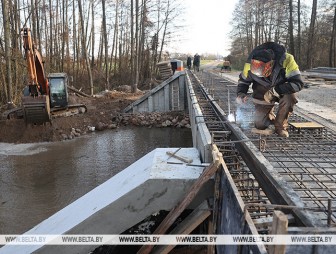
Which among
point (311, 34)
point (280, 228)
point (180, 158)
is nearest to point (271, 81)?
point (180, 158)

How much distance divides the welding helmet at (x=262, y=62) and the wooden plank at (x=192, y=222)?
2300mm

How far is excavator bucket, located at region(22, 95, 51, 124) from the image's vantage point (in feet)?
49.4

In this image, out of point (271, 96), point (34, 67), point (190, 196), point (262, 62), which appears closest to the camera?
point (190, 196)

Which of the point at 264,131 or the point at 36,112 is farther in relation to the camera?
the point at 36,112

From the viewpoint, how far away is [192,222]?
4.69 meters

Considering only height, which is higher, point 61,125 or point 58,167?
point 61,125

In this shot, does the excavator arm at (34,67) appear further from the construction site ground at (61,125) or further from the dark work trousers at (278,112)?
the dark work trousers at (278,112)

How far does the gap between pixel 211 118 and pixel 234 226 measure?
17.9ft

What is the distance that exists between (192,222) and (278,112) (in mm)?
2485

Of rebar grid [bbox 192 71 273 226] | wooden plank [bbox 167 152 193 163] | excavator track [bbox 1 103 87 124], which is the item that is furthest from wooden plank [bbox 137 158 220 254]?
excavator track [bbox 1 103 87 124]

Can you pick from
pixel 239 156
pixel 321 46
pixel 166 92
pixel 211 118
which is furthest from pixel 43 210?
pixel 321 46

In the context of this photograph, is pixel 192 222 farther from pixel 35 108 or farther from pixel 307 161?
pixel 35 108

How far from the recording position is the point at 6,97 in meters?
20.8

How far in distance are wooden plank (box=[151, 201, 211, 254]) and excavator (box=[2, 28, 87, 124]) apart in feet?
39.3
